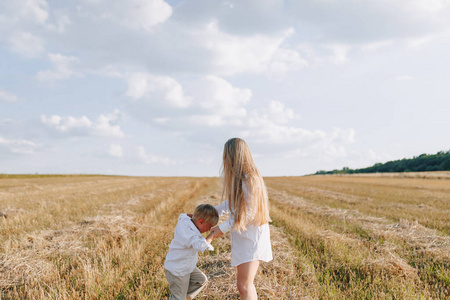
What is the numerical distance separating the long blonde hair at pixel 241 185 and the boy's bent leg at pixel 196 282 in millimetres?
1089

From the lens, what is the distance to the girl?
3232 millimetres

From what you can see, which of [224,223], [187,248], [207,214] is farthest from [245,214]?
[187,248]

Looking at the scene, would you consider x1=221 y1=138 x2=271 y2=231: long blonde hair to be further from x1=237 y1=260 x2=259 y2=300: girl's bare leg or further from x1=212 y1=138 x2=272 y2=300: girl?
x1=237 y1=260 x2=259 y2=300: girl's bare leg

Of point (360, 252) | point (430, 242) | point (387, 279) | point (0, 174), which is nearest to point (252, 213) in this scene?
point (387, 279)

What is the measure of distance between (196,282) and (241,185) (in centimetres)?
159

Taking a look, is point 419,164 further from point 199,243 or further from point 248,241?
point 199,243

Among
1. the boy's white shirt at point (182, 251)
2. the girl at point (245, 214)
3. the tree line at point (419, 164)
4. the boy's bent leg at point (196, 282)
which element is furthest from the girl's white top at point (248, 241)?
the tree line at point (419, 164)

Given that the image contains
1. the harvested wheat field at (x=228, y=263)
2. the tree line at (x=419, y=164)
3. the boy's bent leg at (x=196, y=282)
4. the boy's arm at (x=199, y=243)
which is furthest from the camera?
the tree line at (x=419, y=164)

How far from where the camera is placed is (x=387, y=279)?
4.53 meters

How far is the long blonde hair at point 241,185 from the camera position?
3.23 metres

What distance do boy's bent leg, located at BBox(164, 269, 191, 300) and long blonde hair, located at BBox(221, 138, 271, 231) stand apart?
1.09m

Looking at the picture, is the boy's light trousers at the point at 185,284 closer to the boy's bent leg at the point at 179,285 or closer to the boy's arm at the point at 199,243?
the boy's bent leg at the point at 179,285

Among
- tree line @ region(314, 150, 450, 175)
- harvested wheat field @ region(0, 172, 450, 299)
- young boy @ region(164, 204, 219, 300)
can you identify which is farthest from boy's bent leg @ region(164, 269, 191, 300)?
tree line @ region(314, 150, 450, 175)

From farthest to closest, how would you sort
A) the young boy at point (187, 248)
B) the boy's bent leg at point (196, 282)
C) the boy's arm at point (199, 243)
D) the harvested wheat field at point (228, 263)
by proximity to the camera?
the harvested wheat field at point (228, 263), the boy's bent leg at point (196, 282), the young boy at point (187, 248), the boy's arm at point (199, 243)
